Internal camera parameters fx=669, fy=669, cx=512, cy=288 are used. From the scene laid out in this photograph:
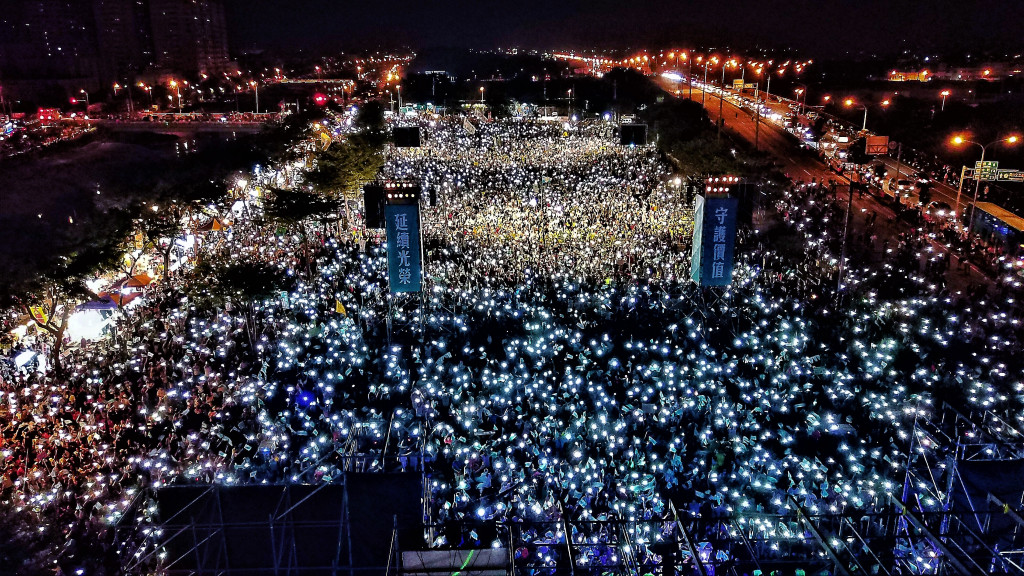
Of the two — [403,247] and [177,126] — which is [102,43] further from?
[403,247]

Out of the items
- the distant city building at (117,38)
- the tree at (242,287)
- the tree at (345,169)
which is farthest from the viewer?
the distant city building at (117,38)

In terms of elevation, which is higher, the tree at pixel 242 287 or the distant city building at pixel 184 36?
the distant city building at pixel 184 36

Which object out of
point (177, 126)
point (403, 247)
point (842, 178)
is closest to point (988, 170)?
point (842, 178)

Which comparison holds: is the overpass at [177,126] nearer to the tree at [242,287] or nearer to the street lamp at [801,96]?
the tree at [242,287]

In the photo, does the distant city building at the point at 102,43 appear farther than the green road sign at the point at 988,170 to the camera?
Yes

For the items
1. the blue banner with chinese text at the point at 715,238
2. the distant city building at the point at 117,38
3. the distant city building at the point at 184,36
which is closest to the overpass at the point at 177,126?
the distant city building at the point at 117,38

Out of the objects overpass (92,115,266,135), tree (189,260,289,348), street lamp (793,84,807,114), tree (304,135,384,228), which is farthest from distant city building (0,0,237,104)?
street lamp (793,84,807,114)

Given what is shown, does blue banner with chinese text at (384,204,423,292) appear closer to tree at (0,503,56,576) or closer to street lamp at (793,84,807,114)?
tree at (0,503,56,576)

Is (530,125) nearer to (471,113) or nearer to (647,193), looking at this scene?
(471,113)
